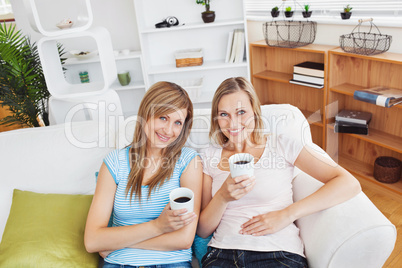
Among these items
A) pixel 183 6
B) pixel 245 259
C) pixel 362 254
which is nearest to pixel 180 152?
pixel 245 259

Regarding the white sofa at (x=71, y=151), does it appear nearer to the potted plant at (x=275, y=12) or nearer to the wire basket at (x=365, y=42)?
the wire basket at (x=365, y=42)

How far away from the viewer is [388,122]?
2518 mm

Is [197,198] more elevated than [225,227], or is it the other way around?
[197,198]

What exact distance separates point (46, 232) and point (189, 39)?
8.01 ft

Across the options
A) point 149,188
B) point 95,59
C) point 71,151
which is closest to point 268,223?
point 149,188

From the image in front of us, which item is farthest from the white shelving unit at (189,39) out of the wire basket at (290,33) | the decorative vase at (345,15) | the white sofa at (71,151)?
the white sofa at (71,151)

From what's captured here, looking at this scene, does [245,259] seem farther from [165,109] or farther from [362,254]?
[165,109]

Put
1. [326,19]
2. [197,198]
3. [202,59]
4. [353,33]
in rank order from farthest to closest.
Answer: [202,59] < [326,19] < [353,33] < [197,198]

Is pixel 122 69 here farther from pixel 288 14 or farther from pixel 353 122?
pixel 353 122

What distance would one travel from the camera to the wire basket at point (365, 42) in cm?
234

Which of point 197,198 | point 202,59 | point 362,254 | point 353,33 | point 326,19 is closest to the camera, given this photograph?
point 362,254

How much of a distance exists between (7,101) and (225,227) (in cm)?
197

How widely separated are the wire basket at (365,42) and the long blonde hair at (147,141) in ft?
4.87

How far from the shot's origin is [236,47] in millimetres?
3273
